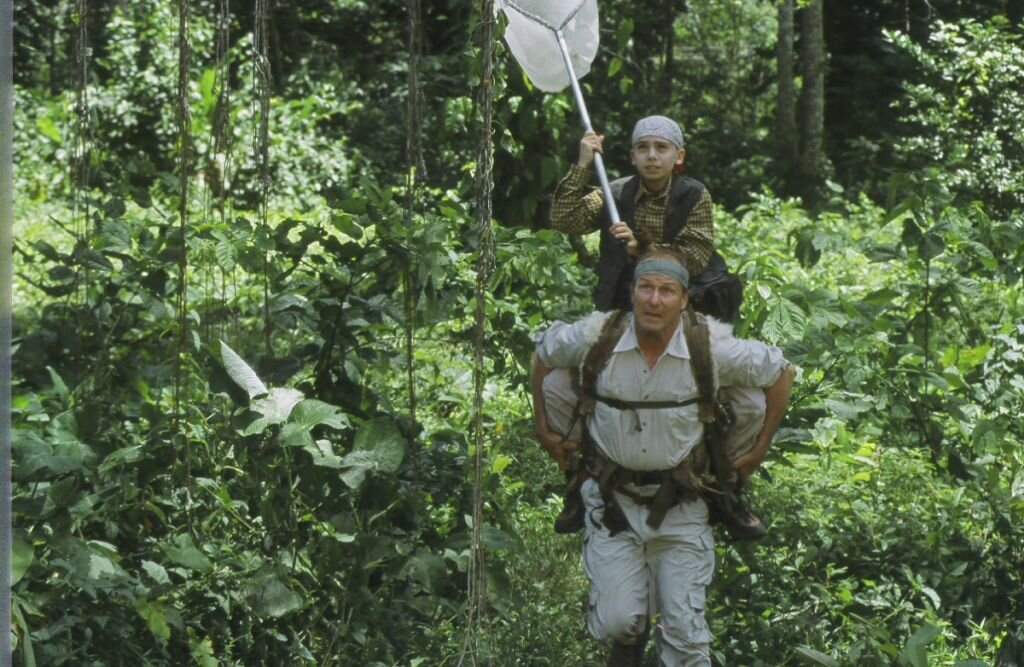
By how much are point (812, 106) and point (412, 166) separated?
12543mm

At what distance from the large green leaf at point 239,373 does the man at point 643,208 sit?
48.1 inches

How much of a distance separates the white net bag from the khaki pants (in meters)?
1.83

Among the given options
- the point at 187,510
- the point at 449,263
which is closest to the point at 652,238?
the point at 449,263

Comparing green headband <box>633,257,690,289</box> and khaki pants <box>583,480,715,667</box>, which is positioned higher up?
green headband <box>633,257,690,289</box>

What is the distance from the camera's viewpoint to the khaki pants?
5297 mm

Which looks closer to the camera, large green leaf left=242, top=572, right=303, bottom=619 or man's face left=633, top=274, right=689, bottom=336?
man's face left=633, top=274, right=689, bottom=336

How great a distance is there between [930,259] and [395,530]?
8.37 feet

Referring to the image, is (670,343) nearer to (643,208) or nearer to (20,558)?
(643,208)

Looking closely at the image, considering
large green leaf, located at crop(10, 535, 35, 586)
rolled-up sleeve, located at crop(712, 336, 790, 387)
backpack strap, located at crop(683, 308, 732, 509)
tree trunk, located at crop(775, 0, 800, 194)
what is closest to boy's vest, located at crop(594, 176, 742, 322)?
backpack strap, located at crop(683, 308, 732, 509)

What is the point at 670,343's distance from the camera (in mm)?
5246

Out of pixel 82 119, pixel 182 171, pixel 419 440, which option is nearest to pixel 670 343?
pixel 419 440

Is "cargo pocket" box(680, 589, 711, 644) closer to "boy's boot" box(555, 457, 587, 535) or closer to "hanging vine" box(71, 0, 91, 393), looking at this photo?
"boy's boot" box(555, 457, 587, 535)

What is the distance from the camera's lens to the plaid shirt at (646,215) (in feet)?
18.7

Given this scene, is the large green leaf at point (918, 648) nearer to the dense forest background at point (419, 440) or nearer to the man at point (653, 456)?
the dense forest background at point (419, 440)
